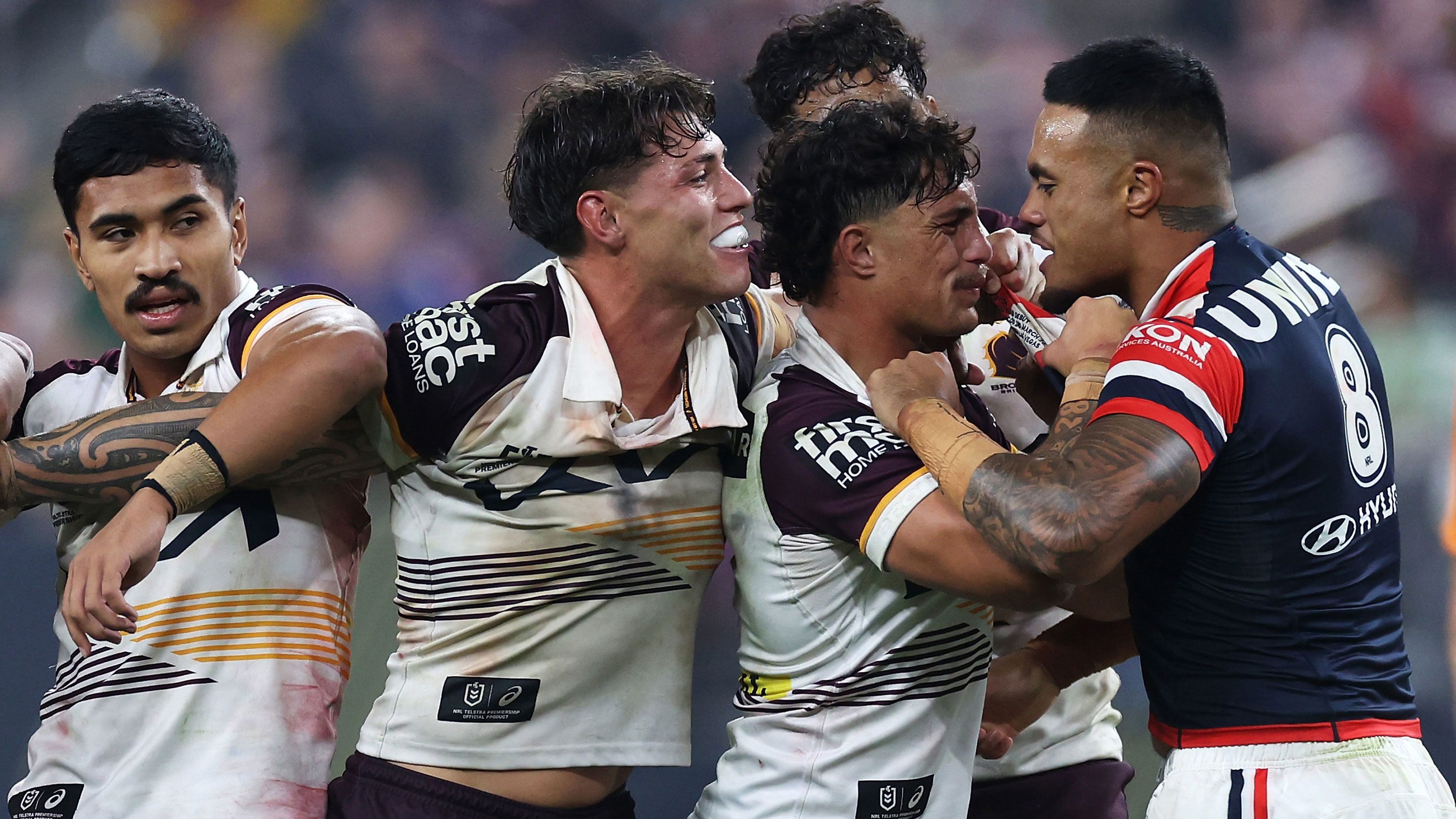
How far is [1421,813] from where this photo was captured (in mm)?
2107

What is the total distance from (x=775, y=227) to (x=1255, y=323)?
975 millimetres

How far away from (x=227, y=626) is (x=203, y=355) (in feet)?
1.79

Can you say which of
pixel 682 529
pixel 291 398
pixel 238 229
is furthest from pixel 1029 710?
pixel 238 229

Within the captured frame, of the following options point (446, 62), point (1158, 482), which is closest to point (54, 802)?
point (1158, 482)

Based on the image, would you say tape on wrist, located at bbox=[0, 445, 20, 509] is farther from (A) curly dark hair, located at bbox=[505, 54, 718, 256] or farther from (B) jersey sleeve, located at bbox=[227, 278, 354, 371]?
(A) curly dark hair, located at bbox=[505, 54, 718, 256]

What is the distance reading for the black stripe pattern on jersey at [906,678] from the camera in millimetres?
2389

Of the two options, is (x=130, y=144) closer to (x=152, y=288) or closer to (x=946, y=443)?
(x=152, y=288)

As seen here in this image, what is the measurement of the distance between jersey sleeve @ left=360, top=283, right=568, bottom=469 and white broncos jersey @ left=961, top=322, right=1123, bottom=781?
1052mm

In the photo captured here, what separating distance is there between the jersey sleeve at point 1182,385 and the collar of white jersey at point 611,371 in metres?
0.74

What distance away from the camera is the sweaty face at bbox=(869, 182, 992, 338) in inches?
101

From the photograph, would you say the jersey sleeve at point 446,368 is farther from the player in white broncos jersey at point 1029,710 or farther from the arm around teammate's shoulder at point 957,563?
the player in white broncos jersey at point 1029,710

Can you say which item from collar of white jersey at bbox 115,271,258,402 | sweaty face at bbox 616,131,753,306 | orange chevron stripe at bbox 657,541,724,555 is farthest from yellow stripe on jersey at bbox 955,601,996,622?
collar of white jersey at bbox 115,271,258,402

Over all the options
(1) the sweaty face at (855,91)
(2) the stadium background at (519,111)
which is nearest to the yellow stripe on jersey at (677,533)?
(1) the sweaty face at (855,91)

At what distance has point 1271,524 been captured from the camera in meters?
2.13
